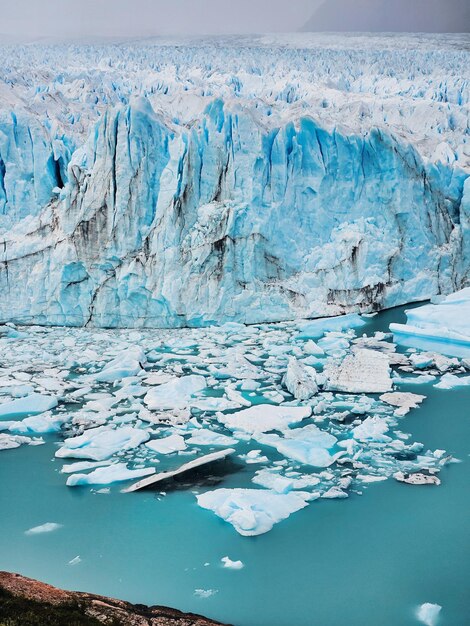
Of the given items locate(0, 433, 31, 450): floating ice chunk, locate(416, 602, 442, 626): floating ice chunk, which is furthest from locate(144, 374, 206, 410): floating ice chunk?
locate(416, 602, 442, 626): floating ice chunk

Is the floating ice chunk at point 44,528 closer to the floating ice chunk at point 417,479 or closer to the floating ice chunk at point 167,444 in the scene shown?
the floating ice chunk at point 167,444

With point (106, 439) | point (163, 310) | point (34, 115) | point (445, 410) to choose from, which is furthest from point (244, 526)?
point (34, 115)

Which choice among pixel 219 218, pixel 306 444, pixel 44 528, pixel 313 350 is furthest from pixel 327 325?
pixel 44 528

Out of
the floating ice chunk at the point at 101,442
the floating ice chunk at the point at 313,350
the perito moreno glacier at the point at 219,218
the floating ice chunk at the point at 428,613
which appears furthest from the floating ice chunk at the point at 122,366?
the floating ice chunk at the point at 428,613

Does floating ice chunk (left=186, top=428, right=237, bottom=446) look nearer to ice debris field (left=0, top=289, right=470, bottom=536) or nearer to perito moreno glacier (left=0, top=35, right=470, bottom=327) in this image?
ice debris field (left=0, top=289, right=470, bottom=536)

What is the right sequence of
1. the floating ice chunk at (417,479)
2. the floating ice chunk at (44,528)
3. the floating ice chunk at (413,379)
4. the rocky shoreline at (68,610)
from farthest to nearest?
1. the floating ice chunk at (413,379)
2. the floating ice chunk at (417,479)
3. the floating ice chunk at (44,528)
4. the rocky shoreline at (68,610)

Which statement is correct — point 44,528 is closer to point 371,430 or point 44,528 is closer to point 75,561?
point 75,561
